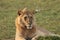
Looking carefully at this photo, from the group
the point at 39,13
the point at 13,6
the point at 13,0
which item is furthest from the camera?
the point at 13,0

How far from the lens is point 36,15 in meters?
15.0

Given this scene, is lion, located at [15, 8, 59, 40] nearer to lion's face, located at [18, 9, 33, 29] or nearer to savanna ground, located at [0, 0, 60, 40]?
lion's face, located at [18, 9, 33, 29]

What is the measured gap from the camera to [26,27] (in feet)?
27.4

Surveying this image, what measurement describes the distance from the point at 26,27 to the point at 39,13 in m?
7.32

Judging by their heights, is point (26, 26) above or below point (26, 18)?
below

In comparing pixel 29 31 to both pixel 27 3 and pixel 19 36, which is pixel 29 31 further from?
pixel 27 3

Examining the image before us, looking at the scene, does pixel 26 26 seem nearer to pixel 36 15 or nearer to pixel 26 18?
pixel 26 18

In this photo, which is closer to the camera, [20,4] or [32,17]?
[32,17]

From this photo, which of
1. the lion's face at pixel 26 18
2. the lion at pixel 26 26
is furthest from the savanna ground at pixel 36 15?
the lion's face at pixel 26 18

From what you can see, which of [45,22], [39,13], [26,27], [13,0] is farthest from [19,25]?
[13,0]

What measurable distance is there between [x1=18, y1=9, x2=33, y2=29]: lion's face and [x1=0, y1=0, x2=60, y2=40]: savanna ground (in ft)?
9.95

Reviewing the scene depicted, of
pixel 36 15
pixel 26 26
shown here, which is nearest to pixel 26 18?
pixel 26 26

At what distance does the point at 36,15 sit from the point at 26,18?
675 cm

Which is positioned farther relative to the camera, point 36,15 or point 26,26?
point 36,15
